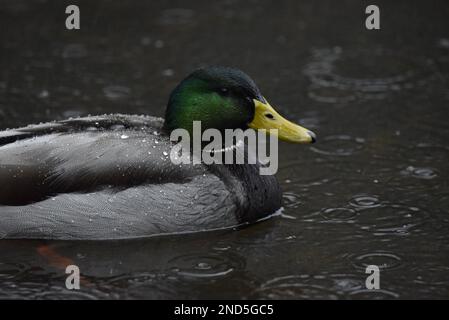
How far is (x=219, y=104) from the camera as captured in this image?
27.7 feet

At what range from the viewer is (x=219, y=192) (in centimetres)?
822

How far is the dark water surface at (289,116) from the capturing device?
7551 millimetres

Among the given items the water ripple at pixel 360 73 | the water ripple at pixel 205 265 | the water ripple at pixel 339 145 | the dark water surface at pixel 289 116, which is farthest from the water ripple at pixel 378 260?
the water ripple at pixel 360 73

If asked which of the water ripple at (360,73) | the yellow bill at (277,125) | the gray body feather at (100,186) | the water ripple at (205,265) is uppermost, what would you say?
the water ripple at (360,73)

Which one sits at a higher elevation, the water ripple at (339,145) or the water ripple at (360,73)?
the water ripple at (360,73)

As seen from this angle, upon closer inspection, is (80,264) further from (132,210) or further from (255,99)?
(255,99)

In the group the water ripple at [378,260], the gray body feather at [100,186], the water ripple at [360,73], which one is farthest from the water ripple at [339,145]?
the water ripple at [378,260]

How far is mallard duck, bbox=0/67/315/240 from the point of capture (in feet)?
26.0

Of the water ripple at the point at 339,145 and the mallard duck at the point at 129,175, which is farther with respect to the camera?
the water ripple at the point at 339,145

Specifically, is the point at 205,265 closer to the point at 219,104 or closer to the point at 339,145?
the point at 219,104

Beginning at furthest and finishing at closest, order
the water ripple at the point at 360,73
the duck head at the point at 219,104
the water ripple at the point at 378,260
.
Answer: the water ripple at the point at 360,73 → the duck head at the point at 219,104 → the water ripple at the point at 378,260

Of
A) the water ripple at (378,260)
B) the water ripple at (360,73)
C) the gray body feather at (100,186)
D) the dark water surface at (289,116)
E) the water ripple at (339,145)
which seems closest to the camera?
the dark water surface at (289,116)

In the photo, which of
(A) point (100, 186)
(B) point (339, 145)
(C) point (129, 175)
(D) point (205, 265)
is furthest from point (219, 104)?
(B) point (339, 145)

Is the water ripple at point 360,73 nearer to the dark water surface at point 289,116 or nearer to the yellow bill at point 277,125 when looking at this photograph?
the dark water surface at point 289,116
